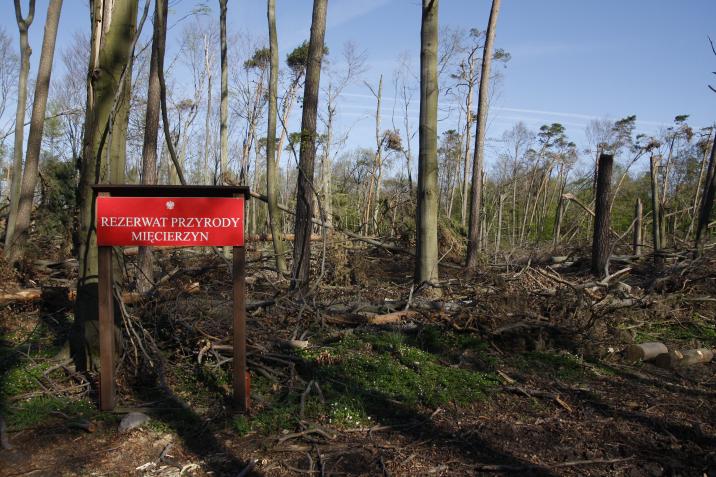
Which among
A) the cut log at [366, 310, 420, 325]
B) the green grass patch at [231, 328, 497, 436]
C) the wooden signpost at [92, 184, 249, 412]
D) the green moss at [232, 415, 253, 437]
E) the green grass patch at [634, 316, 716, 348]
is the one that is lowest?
the green moss at [232, 415, 253, 437]

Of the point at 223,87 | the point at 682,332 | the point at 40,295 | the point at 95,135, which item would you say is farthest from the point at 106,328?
the point at 223,87

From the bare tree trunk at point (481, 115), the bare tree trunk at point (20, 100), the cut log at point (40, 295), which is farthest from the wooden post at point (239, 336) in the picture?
the bare tree trunk at point (481, 115)

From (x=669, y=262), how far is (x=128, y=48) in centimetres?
1078

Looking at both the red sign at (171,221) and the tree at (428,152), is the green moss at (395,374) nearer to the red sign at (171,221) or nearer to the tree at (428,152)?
the red sign at (171,221)

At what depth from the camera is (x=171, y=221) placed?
488 cm

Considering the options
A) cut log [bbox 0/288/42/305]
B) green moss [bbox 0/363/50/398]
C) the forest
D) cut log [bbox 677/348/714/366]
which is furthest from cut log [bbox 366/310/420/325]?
cut log [bbox 0/288/42/305]

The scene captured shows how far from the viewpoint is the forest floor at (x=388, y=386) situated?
4234 millimetres

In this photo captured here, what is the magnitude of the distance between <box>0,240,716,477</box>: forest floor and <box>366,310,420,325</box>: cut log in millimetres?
41

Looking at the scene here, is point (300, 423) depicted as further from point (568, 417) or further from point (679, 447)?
point (679, 447)

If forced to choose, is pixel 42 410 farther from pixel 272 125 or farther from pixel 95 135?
pixel 272 125

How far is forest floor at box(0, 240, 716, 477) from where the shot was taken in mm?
4234

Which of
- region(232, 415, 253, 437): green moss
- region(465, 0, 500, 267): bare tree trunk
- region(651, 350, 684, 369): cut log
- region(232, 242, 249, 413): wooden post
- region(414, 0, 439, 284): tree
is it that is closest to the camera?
region(232, 415, 253, 437): green moss

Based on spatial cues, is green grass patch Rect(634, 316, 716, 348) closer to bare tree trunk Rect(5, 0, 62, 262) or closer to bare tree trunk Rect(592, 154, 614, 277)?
→ bare tree trunk Rect(592, 154, 614, 277)

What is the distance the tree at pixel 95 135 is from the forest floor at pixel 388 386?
46 centimetres
